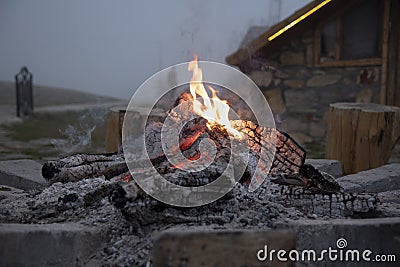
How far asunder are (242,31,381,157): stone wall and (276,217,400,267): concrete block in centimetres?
489

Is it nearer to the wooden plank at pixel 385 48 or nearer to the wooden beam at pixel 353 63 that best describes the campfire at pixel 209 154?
the wooden beam at pixel 353 63

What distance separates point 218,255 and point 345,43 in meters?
6.02

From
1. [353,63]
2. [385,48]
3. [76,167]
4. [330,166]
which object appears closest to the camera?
[76,167]

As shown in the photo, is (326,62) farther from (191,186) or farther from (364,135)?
(191,186)

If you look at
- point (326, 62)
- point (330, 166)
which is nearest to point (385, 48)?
point (326, 62)

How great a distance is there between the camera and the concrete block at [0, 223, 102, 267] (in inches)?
80.2

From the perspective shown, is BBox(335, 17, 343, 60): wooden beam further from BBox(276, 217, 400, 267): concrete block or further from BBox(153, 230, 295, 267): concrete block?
BBox(153, 230, 295, 267): concrete block

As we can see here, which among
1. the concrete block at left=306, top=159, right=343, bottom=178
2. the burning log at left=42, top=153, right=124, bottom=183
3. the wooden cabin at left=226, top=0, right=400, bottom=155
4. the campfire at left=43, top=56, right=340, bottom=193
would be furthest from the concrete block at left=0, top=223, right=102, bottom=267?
the wooden cabin at left=226, top=0, right=400, bottom=155

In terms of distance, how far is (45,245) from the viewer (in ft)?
6.85

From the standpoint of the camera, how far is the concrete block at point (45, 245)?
2.04 meters

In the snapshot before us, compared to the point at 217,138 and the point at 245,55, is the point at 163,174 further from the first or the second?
the point at 245,55

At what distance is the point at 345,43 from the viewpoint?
717 cm

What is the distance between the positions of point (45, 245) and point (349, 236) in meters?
1.30

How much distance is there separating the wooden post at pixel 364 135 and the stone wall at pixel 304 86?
2453mm
